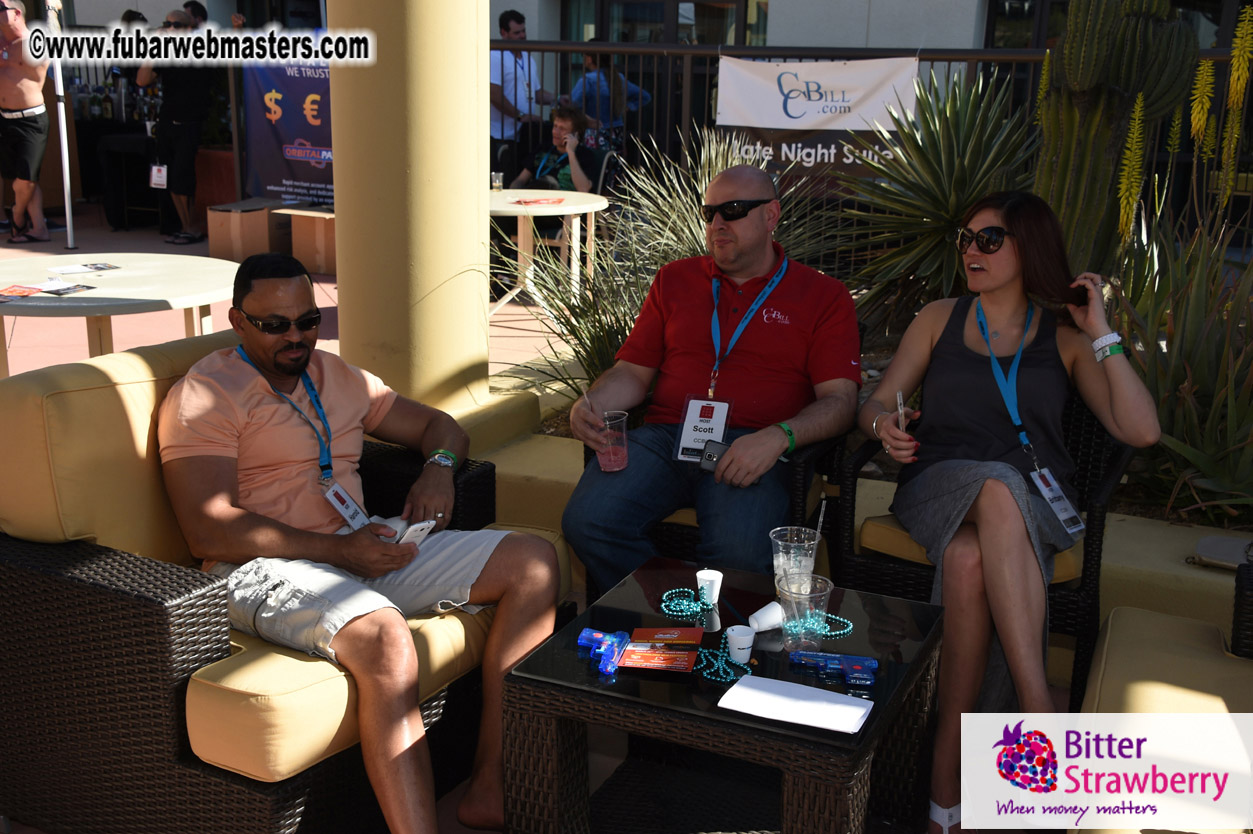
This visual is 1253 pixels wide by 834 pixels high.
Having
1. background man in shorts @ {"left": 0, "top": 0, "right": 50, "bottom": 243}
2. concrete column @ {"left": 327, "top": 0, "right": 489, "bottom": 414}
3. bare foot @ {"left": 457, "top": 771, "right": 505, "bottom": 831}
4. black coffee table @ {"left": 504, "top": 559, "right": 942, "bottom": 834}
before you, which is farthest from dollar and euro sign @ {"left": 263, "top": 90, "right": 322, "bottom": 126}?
bare foot @ {"left": 457, "top": 771, "right": 505, "bottom": 831}

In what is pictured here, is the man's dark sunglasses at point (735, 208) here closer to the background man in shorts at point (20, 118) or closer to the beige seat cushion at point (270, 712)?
the beige seat cushion at point (270, 712)

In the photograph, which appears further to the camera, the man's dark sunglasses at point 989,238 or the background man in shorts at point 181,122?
the background man in shorts at point 181,122

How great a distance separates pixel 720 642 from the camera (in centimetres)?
238

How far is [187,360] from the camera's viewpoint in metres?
2.90

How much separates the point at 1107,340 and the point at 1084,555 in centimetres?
57

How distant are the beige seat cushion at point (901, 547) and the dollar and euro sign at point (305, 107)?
7.27 m

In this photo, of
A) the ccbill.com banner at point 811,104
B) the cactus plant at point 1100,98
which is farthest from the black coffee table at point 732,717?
the ccbill.com banner at point 811,104

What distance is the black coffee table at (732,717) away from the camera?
2.00 m

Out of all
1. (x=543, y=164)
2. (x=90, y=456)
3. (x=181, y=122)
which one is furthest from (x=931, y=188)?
(x=181, y=122)

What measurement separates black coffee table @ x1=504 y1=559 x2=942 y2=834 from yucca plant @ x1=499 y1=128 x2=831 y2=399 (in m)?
1.77

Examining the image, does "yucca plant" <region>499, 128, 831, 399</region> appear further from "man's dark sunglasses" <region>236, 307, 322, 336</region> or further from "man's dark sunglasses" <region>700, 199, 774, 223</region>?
"man's dark sunglasses" <region>236, 307, 322, 336</region>

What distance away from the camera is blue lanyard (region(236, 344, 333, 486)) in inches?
112

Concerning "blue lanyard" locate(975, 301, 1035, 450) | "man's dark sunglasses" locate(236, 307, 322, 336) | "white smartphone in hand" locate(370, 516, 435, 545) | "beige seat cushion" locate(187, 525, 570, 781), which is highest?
"man's dark sunglasses" locate(236, 307, 322, 336)

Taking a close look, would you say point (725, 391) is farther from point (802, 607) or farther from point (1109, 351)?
point (802, 607)
